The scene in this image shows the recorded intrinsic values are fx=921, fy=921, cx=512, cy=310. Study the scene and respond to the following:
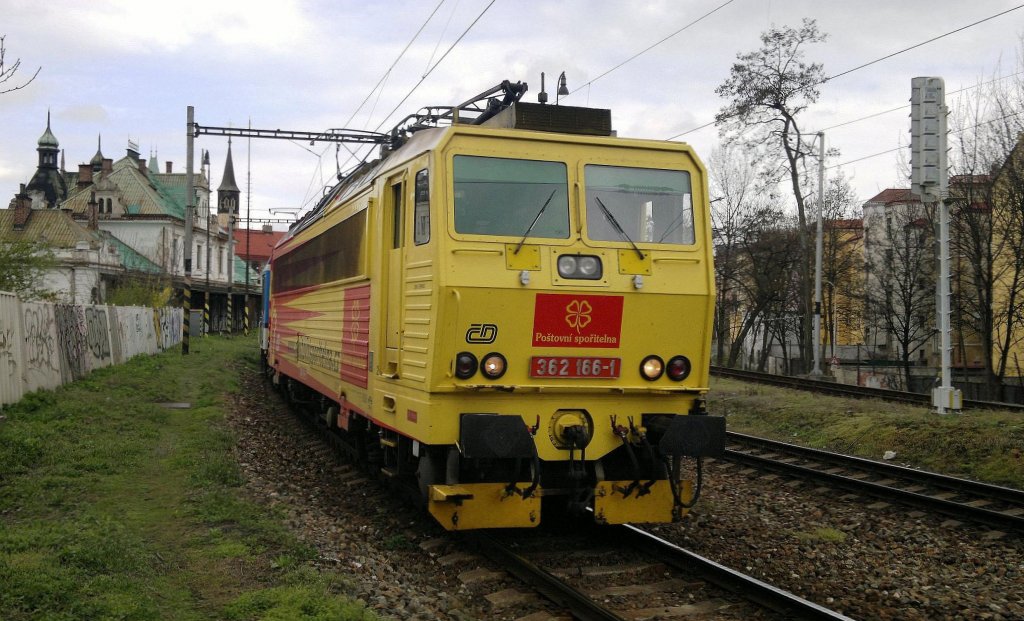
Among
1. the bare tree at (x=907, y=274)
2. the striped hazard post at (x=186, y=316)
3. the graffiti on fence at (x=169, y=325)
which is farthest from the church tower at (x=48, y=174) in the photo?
the bare tree at (x=907, y=274)

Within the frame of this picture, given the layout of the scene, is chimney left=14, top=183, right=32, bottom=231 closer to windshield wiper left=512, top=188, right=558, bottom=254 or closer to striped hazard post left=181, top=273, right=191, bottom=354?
striped hazard post left=181, top=273, right=191, bottom=354

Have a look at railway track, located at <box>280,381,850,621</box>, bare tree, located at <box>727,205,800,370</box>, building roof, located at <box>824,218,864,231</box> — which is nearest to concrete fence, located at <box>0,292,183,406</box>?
railway track, located at <box>280,381,850,621</box>

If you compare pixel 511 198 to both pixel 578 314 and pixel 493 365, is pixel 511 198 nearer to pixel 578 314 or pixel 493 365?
pixel 578 314

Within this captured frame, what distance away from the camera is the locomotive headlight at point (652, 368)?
7.55 m

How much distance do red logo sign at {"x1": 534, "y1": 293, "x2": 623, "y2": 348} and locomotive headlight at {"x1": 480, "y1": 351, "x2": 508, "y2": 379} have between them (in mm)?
312

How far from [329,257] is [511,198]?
4.49m

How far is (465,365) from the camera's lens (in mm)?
7082

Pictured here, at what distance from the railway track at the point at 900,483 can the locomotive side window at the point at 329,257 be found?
5.70 meters

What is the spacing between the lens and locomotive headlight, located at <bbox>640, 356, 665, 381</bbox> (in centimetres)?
755

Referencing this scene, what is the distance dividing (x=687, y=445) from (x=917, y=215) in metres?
35.4

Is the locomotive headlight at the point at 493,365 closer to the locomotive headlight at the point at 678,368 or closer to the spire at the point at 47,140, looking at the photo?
the locomotive headlight at the point at 678,368

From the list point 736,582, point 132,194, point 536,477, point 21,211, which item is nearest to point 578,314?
point 536,477

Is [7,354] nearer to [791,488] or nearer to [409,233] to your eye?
[409,233]

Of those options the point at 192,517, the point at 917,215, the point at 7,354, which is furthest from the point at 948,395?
the point at 917,215
